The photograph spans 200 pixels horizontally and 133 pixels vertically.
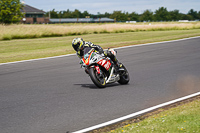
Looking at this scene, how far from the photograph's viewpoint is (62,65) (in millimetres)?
14250

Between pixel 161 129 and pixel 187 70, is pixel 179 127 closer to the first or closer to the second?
pixel 161 129

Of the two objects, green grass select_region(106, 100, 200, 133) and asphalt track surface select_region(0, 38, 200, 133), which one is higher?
green grass select_region(106, 100, 200, 133)

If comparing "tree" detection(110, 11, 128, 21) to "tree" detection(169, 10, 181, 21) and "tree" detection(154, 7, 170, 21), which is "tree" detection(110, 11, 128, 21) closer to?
"tree" detection(154, 7, 170, 21)

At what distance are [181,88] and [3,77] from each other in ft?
21.2

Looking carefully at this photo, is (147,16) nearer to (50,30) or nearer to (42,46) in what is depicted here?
(50,30)

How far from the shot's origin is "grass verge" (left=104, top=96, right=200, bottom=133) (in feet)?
16.4

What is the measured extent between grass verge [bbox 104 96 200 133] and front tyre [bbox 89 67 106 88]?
251 centimetres

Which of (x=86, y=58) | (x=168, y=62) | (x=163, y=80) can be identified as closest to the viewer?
(x=86, y=58)

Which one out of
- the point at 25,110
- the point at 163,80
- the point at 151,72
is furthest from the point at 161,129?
the point at 151,72

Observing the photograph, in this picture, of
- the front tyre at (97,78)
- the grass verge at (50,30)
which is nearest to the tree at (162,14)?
the grass verge at (50,30)

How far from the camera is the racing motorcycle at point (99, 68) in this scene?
27.4 feet

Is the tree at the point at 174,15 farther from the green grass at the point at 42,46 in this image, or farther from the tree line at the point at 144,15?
the green grass at the point at 42,46

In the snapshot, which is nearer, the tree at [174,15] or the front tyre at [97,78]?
the front tyre at [97,78]

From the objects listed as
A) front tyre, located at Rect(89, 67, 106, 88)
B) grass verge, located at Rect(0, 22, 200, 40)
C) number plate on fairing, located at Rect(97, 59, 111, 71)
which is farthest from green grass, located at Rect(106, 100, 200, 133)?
grass verge, located at Rect(0, 22, 200, 40)
